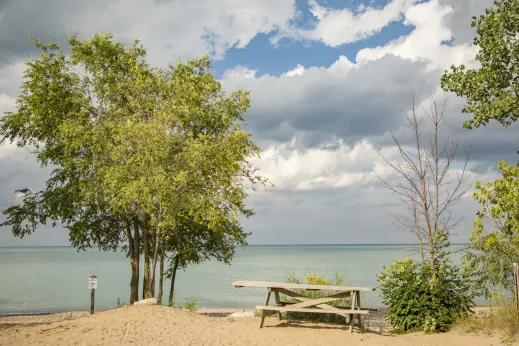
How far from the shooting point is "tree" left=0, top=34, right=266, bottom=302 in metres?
18.6

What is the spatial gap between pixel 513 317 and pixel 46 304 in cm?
3791

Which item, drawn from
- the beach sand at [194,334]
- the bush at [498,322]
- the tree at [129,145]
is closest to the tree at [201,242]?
the tree at [129,145]

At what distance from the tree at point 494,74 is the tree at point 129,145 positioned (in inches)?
343

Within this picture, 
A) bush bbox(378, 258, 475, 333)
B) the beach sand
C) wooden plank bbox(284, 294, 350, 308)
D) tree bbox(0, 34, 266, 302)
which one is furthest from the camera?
tree bbox(0, 34, 266, 302)

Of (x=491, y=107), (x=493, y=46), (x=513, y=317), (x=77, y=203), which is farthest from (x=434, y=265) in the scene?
(x=77, y=203)

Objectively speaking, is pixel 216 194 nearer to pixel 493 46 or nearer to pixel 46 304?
pixel 493 46

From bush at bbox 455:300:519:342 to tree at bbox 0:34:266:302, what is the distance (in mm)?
9441

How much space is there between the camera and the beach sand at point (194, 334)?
1167 cm

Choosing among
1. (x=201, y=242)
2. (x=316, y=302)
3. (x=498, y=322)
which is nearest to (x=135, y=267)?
(x=201, y=242)

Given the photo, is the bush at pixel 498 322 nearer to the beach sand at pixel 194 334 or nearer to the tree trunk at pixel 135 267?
the beach sand at pixel 194 334

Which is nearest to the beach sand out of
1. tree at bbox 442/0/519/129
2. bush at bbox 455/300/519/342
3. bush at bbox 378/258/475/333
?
bush at bbox 455/300/519/342

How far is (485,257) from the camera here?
18984mm

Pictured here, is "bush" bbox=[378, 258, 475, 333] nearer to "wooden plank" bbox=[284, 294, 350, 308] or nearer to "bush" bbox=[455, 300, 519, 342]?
"bush" bbox=[455, 300, 519, 342]

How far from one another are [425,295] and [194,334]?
6297 mm
